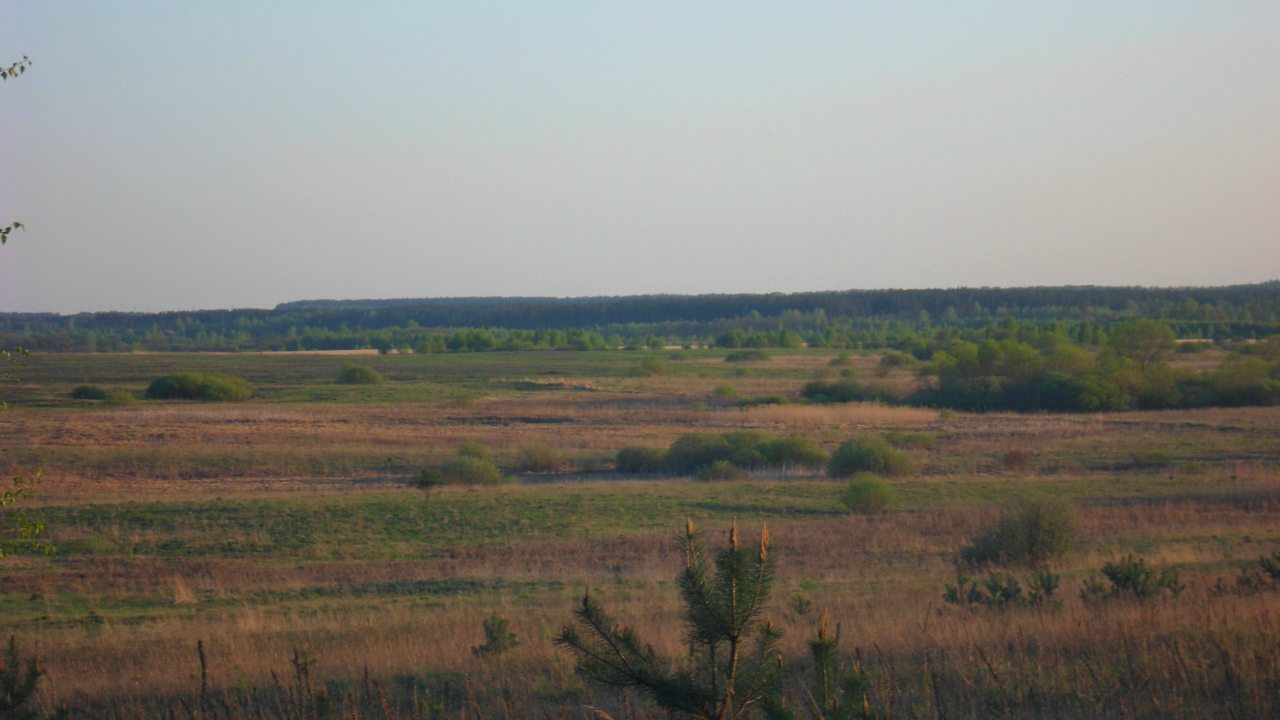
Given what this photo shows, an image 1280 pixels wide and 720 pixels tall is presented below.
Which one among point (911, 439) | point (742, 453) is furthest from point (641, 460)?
point (911, 439)

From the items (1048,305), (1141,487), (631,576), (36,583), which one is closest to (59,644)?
(36,583)

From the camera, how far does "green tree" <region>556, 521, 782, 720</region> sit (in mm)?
3727

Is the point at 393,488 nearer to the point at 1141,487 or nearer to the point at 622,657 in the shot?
the point at 1141,487

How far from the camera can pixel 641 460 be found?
1329 inches

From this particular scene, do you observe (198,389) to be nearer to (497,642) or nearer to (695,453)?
(695,453)

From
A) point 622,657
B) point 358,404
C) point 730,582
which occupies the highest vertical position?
point 730,582

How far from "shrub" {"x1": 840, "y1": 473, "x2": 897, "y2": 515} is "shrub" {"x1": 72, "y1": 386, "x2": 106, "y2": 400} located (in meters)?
54.1

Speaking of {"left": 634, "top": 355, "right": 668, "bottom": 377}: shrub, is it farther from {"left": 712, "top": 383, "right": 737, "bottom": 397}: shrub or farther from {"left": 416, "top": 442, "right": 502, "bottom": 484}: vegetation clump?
{"left": 416, "top": 442, "right": 502, "bottom": 484}: vegetation clump

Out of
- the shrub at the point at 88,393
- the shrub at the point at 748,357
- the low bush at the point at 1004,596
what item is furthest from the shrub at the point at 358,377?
the low bush at the point at 1004,596

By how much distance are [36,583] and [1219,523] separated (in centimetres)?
1976

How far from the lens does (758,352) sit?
10781 cm

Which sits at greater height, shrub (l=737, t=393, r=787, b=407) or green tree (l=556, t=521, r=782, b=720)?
green tree (l=556, t=521, r=782, b=720)

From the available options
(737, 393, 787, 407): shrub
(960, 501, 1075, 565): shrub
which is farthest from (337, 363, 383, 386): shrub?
(960, 501, 1075, 565): shrub

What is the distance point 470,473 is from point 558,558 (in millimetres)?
12386
